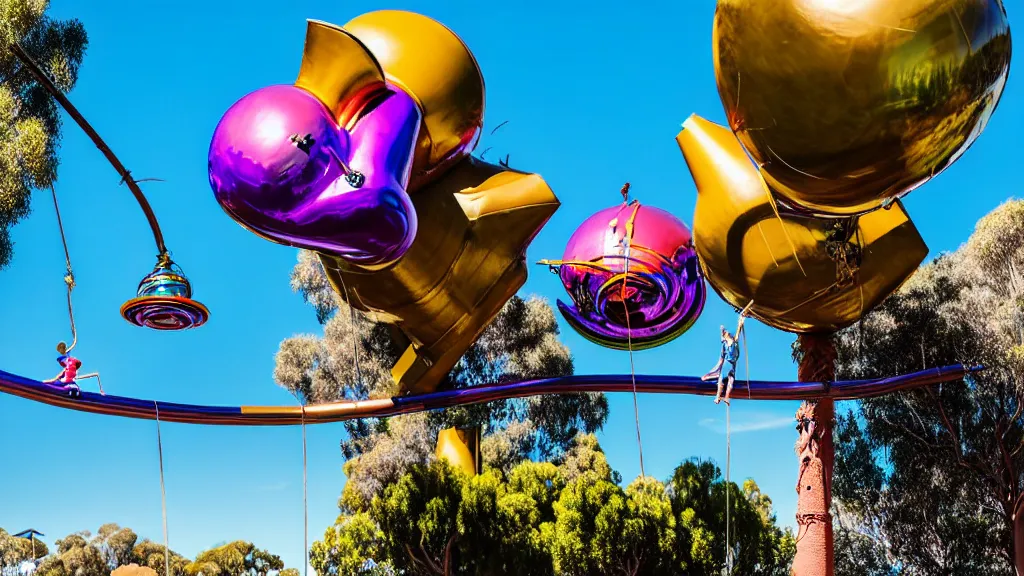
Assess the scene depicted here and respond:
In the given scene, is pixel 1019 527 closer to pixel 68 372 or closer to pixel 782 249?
pixel 782 249

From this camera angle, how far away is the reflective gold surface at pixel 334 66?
553 centimetres

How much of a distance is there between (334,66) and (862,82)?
2.86 meters

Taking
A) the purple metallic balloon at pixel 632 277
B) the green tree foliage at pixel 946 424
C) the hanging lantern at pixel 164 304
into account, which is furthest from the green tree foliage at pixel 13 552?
the hanging lantern at pixel 164 304

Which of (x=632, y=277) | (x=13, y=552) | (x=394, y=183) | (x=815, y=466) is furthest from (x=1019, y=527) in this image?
(x=13, y=552)

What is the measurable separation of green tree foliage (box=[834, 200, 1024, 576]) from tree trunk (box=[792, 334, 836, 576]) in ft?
20.7

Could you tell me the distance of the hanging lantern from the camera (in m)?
5.47

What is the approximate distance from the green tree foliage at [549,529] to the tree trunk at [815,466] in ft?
17.5

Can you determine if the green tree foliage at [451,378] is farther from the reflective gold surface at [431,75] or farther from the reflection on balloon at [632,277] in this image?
the reflective gold surface at [431,75]

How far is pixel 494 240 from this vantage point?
6.71 meters

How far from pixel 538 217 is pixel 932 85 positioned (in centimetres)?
325

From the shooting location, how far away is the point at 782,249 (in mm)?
6871

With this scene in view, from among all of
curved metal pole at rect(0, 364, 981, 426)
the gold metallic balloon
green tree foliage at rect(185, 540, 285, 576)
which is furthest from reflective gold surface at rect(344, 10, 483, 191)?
green tree foliage at rect(185, 540, 285, 576)

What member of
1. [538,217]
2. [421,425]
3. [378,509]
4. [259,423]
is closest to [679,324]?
[538,217]

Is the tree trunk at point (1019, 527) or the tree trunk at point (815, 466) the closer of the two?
the tree trunk at point (815, 466)
